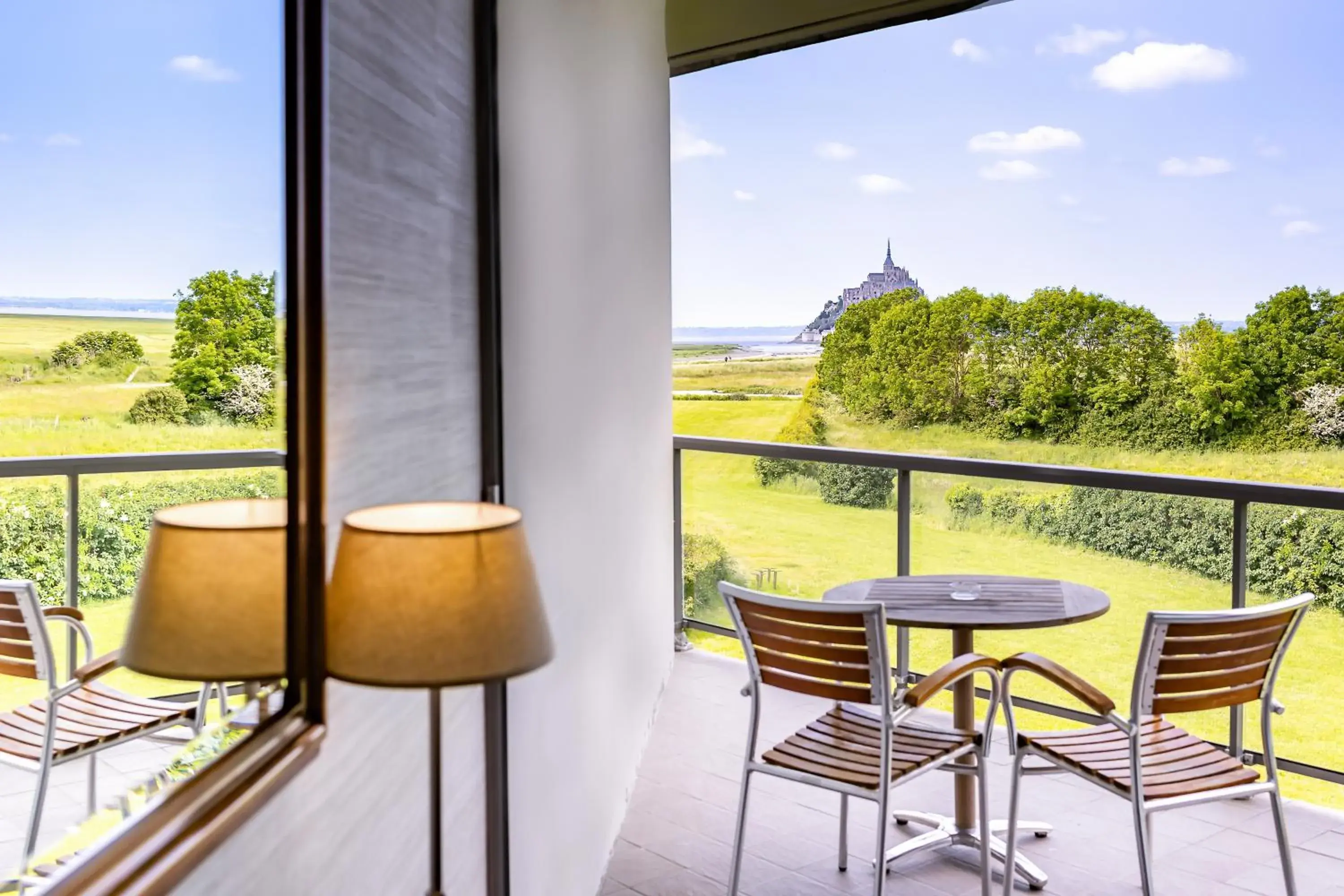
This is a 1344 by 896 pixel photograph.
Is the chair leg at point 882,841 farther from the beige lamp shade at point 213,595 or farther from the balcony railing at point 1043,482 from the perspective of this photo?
the beige lamp shade at point 213,595

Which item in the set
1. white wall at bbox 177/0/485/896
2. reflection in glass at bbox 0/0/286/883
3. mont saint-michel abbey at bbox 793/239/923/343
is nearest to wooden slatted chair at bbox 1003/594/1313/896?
white wall at bbox 177/0/485/896

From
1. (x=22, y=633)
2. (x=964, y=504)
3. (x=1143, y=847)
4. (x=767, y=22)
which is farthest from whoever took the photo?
(x=964, y=504)

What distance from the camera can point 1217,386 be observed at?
35.3 feet

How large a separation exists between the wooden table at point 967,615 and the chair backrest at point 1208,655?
35cm

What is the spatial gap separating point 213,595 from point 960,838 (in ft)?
8.44

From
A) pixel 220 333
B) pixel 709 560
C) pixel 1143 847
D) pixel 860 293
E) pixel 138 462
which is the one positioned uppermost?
pixel 860 293

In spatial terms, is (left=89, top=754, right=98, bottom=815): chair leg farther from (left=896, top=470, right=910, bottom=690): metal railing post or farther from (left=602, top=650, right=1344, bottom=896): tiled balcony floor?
(left=896, top=470, right=910, bottom=690): metal railing post

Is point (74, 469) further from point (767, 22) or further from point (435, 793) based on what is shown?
point (767, 22)

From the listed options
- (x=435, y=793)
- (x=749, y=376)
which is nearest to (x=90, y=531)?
(x=435, y=793)

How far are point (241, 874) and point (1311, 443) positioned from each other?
11.3 m

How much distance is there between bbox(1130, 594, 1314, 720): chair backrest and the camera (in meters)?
2.41

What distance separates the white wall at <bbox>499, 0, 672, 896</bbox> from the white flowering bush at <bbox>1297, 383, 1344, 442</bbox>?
8.46m

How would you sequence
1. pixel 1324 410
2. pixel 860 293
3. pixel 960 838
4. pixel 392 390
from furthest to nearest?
pixel 860 293 < pixel 1324 410 < pixel 960 838 < pixel 392 390

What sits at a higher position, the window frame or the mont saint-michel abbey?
the mont saint-michel abbey
